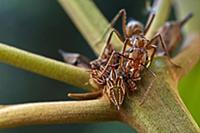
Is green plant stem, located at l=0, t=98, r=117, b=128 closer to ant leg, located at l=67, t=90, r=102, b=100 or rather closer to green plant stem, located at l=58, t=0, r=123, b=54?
ant leg, located at l=67, t=90, r=102, b=100

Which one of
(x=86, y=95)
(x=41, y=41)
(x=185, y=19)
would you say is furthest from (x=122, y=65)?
(x=41, y=41)

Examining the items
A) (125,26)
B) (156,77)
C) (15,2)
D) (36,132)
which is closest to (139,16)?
(15,2)

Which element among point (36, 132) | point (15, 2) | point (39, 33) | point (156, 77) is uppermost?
point (156, 77)

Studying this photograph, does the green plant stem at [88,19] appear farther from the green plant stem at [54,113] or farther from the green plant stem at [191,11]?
the green plant stem at [191,11]

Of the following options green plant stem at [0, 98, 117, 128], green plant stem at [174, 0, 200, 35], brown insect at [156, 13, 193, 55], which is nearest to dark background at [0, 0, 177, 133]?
green plant stem at [174, 0, 200, 35]

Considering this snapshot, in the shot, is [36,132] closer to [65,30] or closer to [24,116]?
[65,30]

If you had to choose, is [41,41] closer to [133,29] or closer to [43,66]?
[133,29]

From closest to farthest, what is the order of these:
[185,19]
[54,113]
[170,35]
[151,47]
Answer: [54,113]
[151,47]
[170,35]
[185,19]
